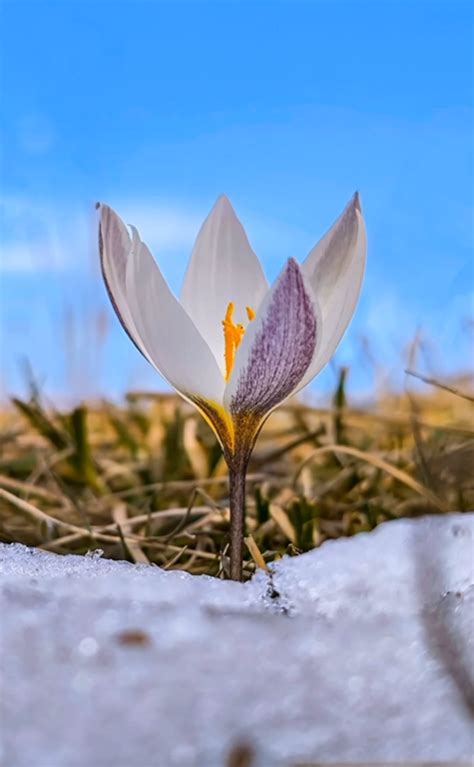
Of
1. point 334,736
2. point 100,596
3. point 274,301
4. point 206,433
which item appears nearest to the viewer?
point 334,736

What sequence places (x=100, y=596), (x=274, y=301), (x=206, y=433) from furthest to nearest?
(x=206, y=433) → (x=274, y=301) → (x=100, y=596)

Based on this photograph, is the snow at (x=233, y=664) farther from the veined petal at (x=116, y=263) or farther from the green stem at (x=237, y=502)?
the veined petal at (x=116, y=263)

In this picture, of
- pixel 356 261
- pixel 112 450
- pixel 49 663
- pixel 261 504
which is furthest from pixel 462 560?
pixel 112 450

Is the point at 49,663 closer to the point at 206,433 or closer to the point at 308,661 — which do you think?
the point at 308,661

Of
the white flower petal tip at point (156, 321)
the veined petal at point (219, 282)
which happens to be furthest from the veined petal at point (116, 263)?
the veined petal at point (219, 282)

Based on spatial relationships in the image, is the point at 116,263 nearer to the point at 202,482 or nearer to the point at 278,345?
the point at 278,345

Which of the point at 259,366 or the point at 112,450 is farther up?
the point at 259,366
